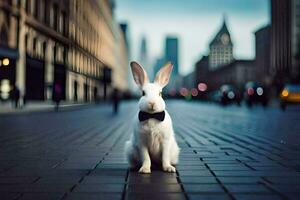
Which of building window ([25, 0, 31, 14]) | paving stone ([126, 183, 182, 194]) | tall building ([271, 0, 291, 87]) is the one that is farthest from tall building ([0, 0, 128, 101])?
tall building ([271, 0, 291, 87])

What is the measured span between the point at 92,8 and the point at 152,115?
66.2 metres

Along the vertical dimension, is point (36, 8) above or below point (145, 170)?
above

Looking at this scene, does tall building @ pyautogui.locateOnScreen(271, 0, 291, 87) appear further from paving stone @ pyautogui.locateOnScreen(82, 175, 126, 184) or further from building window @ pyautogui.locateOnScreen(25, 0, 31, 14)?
paving stone @ pyautogui.locateOnScreen(82, 175, 126, 184)

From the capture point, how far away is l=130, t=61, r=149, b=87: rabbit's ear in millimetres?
4906

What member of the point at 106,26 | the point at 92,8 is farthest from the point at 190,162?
the point at 106,26

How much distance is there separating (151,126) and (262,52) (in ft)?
423

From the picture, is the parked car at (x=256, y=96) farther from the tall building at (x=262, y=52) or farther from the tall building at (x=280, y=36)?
the tall building at (x=262, y=52)

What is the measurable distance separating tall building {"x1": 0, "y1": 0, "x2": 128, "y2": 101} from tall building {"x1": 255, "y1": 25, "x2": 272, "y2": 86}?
6339 cm

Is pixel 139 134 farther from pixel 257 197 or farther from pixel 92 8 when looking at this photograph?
pixel 92 8

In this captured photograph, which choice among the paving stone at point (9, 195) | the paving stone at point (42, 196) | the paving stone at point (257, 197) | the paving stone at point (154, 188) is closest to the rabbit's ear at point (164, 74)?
the paving stone at point (154, 188)

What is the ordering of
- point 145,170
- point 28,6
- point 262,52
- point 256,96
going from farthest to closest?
point 262,52, point 256,96, point 28,6, point 145,170

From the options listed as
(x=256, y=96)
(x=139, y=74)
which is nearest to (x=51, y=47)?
(x=256, y=96)

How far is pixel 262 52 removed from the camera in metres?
128

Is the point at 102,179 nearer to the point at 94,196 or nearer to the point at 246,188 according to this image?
the point at 94,196
